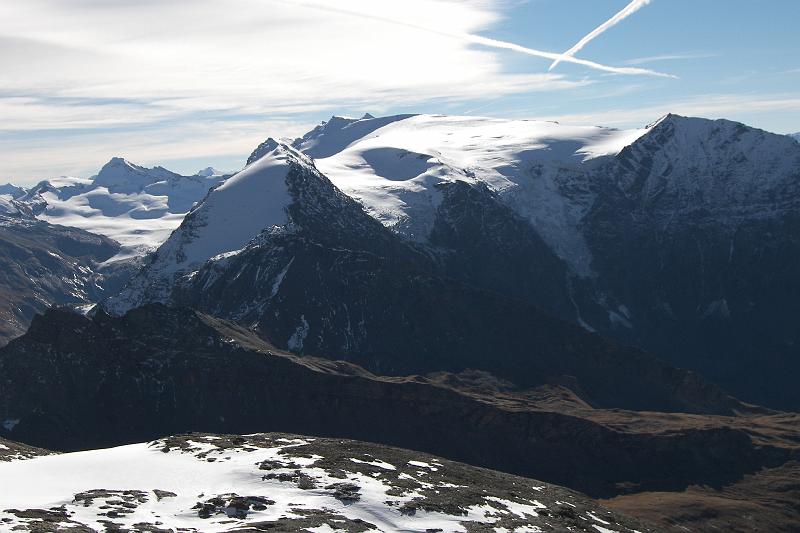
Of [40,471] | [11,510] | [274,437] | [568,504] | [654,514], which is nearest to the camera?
[11,510]

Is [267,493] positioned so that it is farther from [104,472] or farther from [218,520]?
[104,472]

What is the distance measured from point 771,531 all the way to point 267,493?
417ft

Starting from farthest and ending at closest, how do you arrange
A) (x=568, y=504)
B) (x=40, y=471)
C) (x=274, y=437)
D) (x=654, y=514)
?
(x=654, y=514)
(x=274, y=437)
(x=568, y=504)
(x=40, y=471)

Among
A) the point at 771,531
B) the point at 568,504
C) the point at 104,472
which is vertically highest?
the point at 104,472

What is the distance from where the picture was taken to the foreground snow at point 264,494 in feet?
281

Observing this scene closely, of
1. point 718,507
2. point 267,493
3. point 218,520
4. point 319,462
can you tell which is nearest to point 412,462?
point 319,462

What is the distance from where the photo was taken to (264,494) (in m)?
93.9

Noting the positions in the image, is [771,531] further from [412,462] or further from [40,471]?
[40,471]

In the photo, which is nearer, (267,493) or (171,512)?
(171,512)

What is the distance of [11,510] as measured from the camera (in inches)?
3246

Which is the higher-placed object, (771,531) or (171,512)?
(171,512)

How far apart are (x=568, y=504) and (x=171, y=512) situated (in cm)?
4473

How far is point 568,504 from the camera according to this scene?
11444 cm

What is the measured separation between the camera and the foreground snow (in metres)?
85.5
